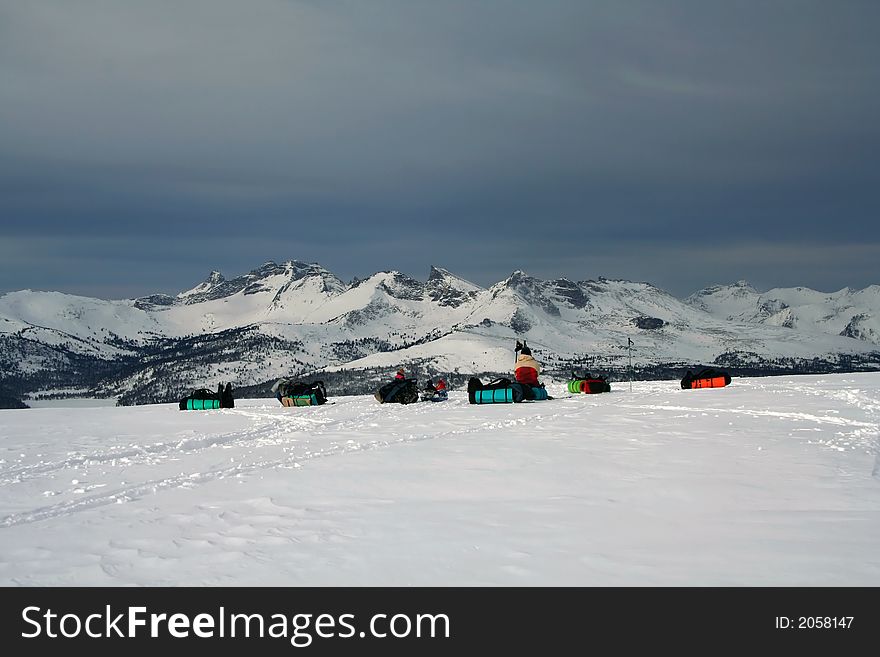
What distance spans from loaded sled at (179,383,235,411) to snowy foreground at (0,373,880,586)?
1321 centimetres

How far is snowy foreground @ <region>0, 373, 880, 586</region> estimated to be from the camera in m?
7.37

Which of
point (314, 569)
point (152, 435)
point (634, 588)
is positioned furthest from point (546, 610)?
point (152, 435)

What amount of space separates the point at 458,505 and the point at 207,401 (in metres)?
26.6

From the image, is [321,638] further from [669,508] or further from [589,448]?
[589,448]

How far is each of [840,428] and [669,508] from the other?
1058cm

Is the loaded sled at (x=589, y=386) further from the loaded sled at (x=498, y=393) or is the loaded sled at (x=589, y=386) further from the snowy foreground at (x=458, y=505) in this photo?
the snowy foreground at (x=458, y=505)

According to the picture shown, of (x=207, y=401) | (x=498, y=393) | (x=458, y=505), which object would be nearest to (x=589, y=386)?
(x=498, y=393)

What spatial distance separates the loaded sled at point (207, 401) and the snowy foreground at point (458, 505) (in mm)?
13207

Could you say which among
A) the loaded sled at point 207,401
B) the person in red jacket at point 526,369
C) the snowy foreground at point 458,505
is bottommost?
the snowy foreground at point 458,505

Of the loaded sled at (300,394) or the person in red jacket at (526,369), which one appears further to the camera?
the person in red jacket at (526,369)

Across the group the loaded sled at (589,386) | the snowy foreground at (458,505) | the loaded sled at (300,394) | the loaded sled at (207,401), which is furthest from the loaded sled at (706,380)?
the loaded sled at (207,401)

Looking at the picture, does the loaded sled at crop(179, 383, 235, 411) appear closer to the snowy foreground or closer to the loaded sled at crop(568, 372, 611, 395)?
the snowy foreground

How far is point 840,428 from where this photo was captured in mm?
17688

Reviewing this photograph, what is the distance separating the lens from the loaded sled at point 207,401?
111 ft
